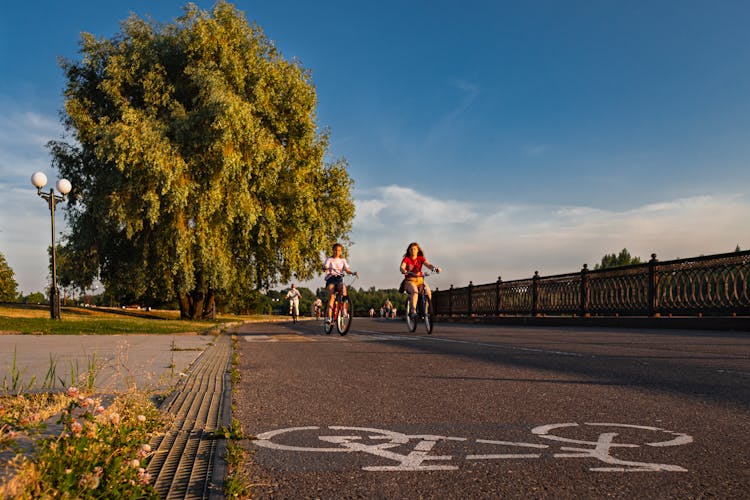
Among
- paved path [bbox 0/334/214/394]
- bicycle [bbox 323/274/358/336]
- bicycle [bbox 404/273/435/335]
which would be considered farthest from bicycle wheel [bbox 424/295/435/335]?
paved path [bbox 0/334/214/394]

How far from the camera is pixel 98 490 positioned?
7.43 feet

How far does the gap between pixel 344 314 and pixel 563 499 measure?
38.3 ft

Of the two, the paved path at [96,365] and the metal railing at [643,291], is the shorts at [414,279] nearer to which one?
the paved path at [96,365]

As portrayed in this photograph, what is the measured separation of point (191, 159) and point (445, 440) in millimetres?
21123

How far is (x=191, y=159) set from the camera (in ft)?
75.4

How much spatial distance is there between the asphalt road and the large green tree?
16.5 m

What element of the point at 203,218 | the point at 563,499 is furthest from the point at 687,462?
the point at 203,218

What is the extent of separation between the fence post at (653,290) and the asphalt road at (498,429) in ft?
36.3

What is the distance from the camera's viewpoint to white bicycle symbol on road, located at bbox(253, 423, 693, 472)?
289cm

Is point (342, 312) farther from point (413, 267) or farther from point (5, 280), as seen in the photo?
point (5, 280)

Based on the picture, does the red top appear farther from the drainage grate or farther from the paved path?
the drainage grate

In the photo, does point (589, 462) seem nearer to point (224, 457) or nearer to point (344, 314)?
point (224, 457)

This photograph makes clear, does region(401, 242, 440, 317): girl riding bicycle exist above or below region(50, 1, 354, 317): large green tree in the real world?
below

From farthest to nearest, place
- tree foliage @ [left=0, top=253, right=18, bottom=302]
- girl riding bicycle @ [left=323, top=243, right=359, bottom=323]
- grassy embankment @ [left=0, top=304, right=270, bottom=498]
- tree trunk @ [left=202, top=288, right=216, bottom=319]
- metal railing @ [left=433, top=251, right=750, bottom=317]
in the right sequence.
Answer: tree foliage @ [left=0, top=253, right=18, bottom=302] < tree trunk @ [left=202, top=288, right=216, bottom=319] < metal railing @ [left=433, top=251, right=750, bottom=317] < girl riding bicycle @ [left=323, top=243, right=359, bottom=323] < grassy embankment @ [left=0, top=304, right=270, bottom=498]
